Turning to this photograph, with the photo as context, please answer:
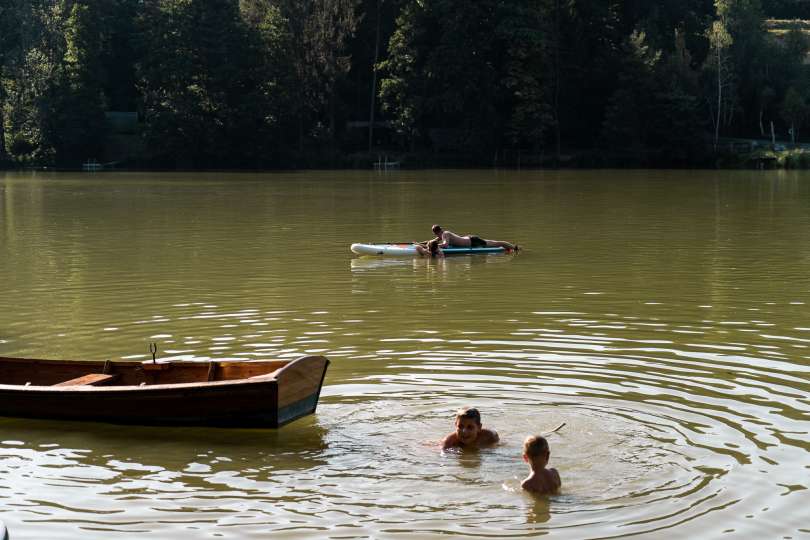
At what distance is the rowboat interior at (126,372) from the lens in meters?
11.2

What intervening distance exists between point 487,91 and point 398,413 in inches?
2751

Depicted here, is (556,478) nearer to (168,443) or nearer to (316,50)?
(168,443)

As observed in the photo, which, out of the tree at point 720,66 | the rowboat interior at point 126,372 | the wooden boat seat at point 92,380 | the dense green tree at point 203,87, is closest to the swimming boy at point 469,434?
the rowboat interior at point 126,372

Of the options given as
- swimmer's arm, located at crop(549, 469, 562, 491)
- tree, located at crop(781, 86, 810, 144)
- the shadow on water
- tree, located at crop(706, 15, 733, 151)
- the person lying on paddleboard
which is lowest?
the shadow on water

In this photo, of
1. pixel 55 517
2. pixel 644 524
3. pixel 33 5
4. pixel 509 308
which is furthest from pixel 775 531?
pixel 33 5

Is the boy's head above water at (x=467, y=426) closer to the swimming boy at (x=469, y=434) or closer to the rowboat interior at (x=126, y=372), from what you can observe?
the swimming boy at (x=469, y=434)

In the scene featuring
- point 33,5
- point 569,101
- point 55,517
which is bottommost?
point 55,517

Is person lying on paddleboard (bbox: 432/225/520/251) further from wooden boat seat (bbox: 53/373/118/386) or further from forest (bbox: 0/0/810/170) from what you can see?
forest (bbox: 0/0/810/170)

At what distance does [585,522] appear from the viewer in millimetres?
8398

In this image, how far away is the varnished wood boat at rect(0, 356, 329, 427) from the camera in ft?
34.2

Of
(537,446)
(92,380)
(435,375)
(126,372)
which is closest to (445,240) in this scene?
(435,375)

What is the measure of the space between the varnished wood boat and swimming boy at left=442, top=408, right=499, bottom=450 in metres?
1.55

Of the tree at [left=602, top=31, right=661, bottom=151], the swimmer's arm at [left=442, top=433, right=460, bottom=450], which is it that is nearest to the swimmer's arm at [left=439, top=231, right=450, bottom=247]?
the swimmer's arm at [left=442, top=433, right=460, bottom=450]

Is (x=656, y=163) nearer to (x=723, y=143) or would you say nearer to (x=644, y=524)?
(x=723, y=143)
